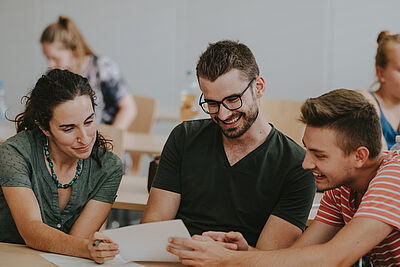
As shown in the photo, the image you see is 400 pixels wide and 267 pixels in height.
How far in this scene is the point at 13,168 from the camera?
182 cm

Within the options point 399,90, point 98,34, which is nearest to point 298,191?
point 399,90

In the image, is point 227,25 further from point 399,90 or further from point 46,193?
point 46,193

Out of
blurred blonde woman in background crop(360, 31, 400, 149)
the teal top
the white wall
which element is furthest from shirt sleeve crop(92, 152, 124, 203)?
the white wall

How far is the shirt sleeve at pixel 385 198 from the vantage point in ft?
4.61

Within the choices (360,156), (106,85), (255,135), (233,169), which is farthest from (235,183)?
(106,85)

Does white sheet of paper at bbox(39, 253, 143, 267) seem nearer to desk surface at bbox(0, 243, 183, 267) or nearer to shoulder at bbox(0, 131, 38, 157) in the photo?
desk surface at bbox(0, 243, 183, 267)

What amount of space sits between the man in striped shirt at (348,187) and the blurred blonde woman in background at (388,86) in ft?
4.14

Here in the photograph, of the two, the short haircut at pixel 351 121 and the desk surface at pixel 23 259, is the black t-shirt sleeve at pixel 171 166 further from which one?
the short haircut at pixel 351 121

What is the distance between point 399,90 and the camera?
9.12 ft

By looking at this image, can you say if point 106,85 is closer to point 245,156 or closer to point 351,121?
point 245,156

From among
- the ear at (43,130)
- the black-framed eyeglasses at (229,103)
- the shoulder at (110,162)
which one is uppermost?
the black-framed eyeglasses at (229,103)

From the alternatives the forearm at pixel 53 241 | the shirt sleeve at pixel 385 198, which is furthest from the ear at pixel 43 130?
the shirt sleeve at pixel 385 198

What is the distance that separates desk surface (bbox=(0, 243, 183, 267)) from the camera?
1583mm

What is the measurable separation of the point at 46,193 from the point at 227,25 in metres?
3.97
